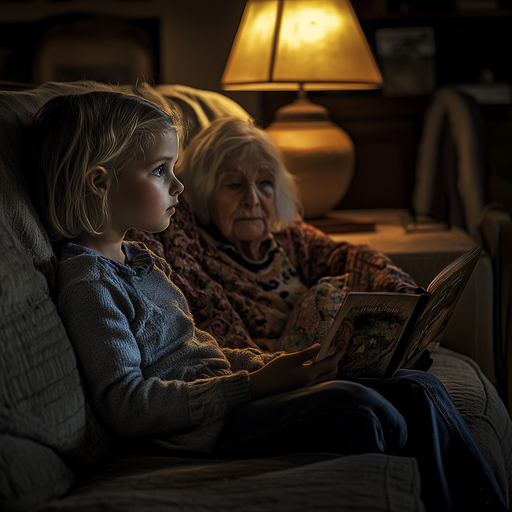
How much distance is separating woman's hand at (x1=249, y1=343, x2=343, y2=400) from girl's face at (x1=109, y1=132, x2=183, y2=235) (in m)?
0.31

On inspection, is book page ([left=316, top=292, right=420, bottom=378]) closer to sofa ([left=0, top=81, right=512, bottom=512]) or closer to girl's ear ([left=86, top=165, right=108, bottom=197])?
sofa ([left=0, top=81, right=512, bottom=512])

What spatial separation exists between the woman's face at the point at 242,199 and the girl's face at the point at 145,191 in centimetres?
40

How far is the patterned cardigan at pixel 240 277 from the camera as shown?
126 cm

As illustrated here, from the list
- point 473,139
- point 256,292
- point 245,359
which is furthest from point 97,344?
point 473,139

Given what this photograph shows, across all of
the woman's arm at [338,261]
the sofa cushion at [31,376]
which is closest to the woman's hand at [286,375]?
the sofa cushion at [31,376]

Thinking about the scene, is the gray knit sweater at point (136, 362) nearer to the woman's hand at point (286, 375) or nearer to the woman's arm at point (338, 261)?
the woman's hand at point (286, 375)

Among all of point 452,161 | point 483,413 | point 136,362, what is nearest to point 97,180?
point 136,362

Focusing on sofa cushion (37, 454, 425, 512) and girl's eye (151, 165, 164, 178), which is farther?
girl's eye (151, 165, 164, 178)

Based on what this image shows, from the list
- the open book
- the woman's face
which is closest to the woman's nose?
the woman's face

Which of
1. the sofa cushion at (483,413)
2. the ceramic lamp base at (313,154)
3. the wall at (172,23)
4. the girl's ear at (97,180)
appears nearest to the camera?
the girl's ear at (97,180)

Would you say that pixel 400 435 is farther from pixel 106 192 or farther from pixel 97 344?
pixel 106 192

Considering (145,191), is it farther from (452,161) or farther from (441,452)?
(452,161)

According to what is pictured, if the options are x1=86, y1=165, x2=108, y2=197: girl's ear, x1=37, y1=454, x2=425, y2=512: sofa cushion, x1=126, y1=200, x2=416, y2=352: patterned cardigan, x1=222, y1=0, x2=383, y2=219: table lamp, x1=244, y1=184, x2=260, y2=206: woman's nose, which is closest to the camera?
x1=37, y1=454, x2=425, y2=512: sofa cushion

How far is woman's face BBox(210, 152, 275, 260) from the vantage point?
1398 mm
